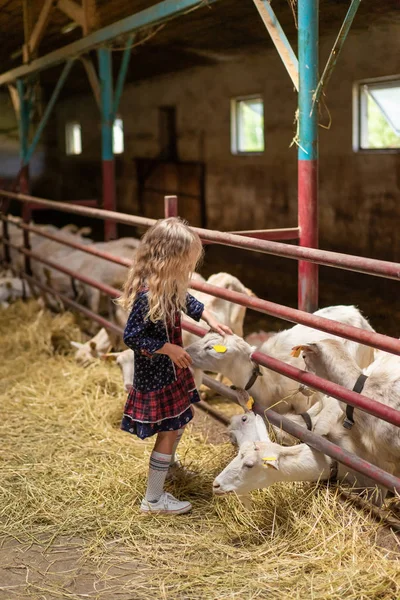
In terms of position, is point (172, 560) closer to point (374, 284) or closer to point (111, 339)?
point (111, 339)

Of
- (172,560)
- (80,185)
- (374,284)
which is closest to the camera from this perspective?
(172,560)

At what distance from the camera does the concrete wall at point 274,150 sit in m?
9.15

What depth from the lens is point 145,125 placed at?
15633 mm

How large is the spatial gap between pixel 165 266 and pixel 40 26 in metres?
6.35

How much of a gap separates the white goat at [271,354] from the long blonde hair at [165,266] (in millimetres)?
359

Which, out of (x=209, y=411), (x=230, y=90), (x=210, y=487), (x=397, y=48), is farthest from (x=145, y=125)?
(x=210, y=487)

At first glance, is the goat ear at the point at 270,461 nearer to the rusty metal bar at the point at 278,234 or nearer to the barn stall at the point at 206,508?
the barn stall at the point at 206,508

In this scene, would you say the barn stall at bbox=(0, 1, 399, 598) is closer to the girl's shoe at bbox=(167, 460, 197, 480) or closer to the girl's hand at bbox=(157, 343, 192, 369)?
the girl's shoe at bbox=(167, 460, 197, 480)

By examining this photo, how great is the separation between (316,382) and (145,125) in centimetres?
1327

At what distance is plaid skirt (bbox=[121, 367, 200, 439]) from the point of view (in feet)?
10.4

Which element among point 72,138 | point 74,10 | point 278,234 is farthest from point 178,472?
point 72,138

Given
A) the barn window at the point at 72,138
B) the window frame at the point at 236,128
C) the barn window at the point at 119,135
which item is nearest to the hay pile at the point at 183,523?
the window frame at the point at 236,128

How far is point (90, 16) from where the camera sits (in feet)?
22.9

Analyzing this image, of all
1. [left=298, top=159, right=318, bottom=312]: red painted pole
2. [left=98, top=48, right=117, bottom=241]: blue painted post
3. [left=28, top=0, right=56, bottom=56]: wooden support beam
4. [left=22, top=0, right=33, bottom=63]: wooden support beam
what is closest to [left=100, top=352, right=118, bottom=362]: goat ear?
[left=298, top=159, right=318, bottom=312]: red painted pole
